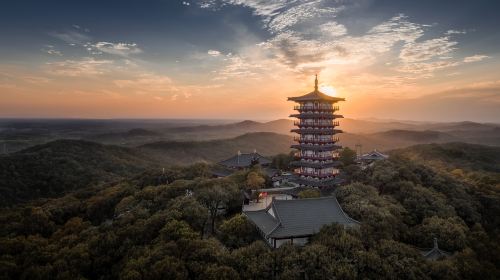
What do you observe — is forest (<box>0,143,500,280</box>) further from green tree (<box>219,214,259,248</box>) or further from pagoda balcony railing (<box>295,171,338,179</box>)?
pagoda balcony railing (<box>295,171,338,179</box>)

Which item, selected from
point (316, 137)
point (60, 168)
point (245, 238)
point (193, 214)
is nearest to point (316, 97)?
point (316, 137)

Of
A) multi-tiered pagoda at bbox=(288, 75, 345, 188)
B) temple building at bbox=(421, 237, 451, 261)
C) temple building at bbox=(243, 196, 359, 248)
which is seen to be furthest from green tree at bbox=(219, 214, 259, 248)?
multi-tiered pagoda at bbox=(288, 75, 345, 188)

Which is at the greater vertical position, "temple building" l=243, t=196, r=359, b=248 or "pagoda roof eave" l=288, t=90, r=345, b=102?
"pagoda roof eave" l=288, t=90, r=345, b=102

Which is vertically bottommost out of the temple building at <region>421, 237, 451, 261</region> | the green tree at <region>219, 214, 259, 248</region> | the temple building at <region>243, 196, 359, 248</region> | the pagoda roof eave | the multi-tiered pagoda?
the temple building at <region>421, 237, 451, 261</region>

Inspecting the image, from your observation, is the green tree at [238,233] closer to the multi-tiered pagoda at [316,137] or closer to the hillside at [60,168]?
the multi-tiered pagoda at [316,137]

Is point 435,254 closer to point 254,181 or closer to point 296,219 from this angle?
point 296,219

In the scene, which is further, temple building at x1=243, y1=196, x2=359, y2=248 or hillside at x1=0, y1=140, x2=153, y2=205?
hillside at x1=0, y1=140, x2=153, y2=205

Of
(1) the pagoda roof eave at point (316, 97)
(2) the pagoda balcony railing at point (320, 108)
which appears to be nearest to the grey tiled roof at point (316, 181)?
(2) the pagoda balcony railing at point (320, 108)

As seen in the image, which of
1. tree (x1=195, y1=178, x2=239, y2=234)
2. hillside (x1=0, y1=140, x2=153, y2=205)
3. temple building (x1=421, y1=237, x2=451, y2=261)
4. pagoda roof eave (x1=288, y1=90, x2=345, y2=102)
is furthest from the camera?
hillside (x1=0, y1=140, x2=153, y2=205)
